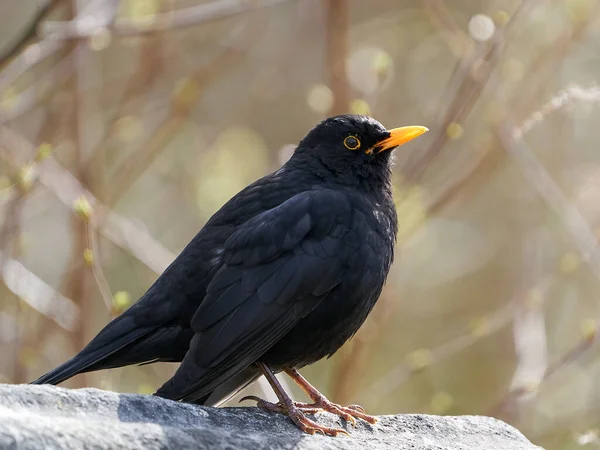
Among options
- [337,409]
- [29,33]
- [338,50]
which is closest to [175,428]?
[337,409]

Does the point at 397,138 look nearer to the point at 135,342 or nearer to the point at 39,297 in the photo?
the point at 135,342

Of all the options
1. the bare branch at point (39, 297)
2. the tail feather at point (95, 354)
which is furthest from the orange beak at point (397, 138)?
the bare branch at point (39, 297)

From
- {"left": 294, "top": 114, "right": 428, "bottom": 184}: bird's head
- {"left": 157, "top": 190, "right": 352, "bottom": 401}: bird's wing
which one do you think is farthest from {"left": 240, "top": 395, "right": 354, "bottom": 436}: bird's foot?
{"left": 294, "top": 114, "right": 428, "bottom": 184}: bird's head

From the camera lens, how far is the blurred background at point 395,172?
6238mm

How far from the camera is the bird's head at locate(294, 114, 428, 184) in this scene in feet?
17.0

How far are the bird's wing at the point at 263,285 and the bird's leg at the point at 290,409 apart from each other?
0.20 meters

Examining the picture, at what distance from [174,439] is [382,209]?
2.01 metres

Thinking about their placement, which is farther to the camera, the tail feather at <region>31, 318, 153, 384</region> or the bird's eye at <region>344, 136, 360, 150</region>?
the bird's eye at <region>344, 136, 360, 150</region>

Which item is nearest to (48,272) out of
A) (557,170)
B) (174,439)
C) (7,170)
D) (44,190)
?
(44,190)

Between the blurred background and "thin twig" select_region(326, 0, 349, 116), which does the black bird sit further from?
"thin twig" select_region(326, 0, 349, 116)

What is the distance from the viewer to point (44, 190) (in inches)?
333

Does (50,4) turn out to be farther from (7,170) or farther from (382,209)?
(7,170)

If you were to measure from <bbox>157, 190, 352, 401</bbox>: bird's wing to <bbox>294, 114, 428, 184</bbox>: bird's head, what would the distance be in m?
0.39

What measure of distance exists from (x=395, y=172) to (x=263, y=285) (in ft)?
8.12
